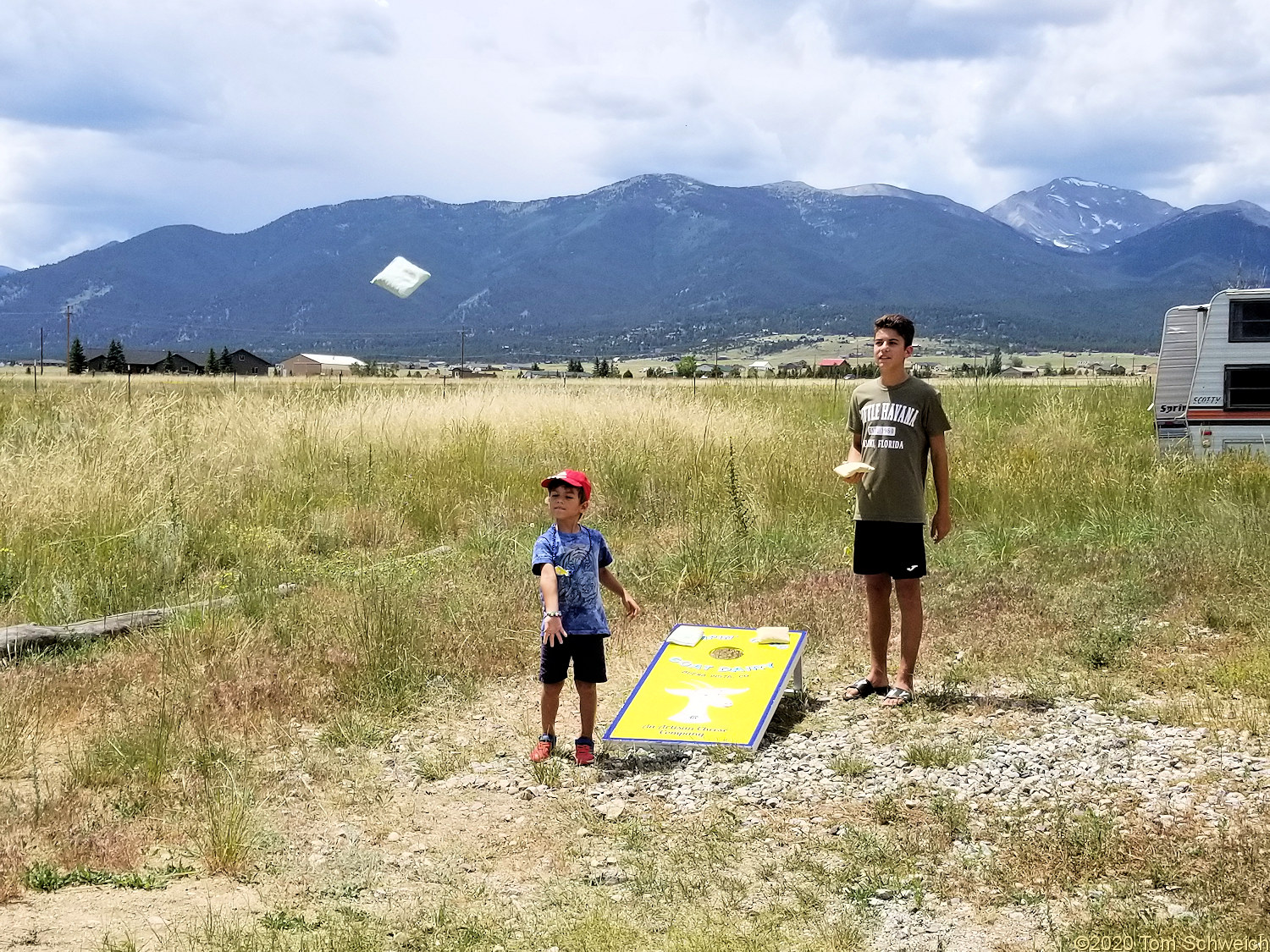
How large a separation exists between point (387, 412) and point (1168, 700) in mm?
12109

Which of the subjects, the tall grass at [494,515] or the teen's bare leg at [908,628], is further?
the tall grass at [494,515]

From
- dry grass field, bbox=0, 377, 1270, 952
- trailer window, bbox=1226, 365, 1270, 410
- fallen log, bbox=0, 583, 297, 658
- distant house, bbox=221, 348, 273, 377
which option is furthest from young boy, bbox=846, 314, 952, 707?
distant house, bbox=221, 348, 273, 377

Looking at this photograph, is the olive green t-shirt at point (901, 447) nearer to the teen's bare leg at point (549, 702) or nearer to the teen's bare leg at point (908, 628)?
the teen's bare leg at point (908, 628)

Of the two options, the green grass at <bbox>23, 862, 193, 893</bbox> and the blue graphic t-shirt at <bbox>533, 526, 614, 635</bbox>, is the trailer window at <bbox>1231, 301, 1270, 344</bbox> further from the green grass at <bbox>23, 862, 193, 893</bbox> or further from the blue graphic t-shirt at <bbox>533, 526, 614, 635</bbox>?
the green grass at <bbox>23, 862, 193, 893</bbox>

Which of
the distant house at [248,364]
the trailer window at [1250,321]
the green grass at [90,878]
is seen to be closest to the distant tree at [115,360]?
the distant house at [248,364]

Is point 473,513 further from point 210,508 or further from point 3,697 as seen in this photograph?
point 3,697

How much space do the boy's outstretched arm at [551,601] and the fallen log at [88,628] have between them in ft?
11.4

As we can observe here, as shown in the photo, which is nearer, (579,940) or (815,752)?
(579,940)

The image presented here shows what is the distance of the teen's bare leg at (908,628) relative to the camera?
21.3ft

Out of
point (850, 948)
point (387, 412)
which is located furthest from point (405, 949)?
point (387, 412)

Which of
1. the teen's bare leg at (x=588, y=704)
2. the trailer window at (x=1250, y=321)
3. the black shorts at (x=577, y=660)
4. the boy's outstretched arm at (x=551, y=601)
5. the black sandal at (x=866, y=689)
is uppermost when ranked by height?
the trailer window at (x=1250, y=321)

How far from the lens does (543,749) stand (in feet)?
19.2

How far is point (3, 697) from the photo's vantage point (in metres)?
6.43

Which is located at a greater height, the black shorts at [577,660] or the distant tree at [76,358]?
the distant tree at [76,358]
